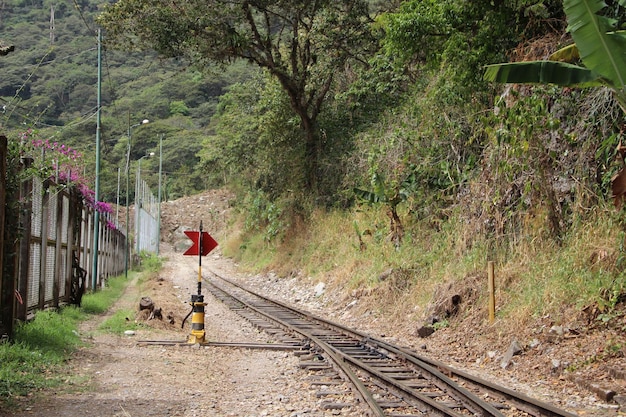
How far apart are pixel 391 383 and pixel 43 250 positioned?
7910 mm

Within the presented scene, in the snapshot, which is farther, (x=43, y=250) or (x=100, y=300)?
(x=100, y=300)

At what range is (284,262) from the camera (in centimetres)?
2927

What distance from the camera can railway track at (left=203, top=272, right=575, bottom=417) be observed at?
6.96 metres

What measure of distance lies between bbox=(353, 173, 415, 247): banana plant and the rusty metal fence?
8013 mm

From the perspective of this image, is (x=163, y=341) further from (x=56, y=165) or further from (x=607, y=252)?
(x=607, y=252)

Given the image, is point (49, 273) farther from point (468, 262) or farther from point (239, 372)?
point (468, 262)

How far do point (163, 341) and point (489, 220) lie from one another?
7120mm

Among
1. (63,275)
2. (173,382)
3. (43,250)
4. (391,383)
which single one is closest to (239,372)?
(173,382)

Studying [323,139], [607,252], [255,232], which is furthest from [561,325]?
[255,232]

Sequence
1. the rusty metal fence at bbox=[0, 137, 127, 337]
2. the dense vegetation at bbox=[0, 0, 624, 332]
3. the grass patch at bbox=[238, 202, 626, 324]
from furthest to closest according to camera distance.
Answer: the dense vegetation at bbox=[0, 0, 624, 332], the grass patch at bbox=[238, 202, 626, 324], the rusty metal fence at bbox=[0, 137, 127, 337]

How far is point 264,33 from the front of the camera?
26328 millimetres

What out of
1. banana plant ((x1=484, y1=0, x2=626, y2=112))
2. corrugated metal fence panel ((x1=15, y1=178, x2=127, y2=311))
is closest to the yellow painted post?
banana plant ((x1=484, y1=0, x2=626, y2=112))

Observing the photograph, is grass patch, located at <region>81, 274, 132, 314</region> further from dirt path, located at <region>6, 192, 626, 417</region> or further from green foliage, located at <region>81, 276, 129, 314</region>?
dirt path, located at <region>6, 192, 626, 417</region>

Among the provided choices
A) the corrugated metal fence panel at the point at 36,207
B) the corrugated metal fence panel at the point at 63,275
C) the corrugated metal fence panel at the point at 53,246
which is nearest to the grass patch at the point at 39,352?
the corrugated metal fence panel at the point at 53,246
